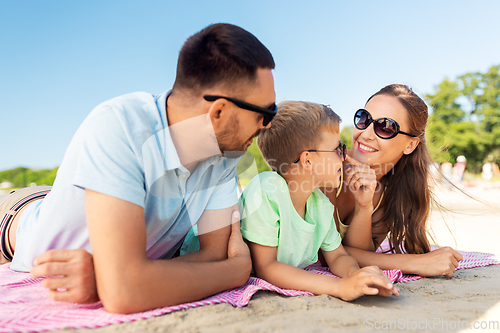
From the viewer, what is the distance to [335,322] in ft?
5.90

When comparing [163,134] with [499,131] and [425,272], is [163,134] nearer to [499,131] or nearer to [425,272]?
[425,272]

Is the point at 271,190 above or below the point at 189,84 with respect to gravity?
below

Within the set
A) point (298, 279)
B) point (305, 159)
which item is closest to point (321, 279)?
point (298, 279)

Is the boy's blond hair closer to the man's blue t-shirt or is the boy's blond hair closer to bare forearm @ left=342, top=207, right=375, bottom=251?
the man's blue t-shirt

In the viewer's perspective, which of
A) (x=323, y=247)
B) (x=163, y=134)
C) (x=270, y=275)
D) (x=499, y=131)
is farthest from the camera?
(x=499, y=131)

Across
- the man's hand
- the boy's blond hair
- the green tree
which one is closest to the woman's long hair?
the boy's blond hair

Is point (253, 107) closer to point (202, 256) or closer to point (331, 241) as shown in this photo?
point (202, 256)

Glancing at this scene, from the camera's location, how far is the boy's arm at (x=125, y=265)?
1.60 m

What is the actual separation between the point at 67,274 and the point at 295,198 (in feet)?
5.54

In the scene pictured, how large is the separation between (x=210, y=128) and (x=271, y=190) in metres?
0.74

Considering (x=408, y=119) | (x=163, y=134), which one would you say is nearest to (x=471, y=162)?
(x=408, y=119)

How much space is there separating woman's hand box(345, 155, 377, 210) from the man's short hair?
4.64 feet

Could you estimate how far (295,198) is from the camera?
2809 mm

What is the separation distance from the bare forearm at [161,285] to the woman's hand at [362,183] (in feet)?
4.87
